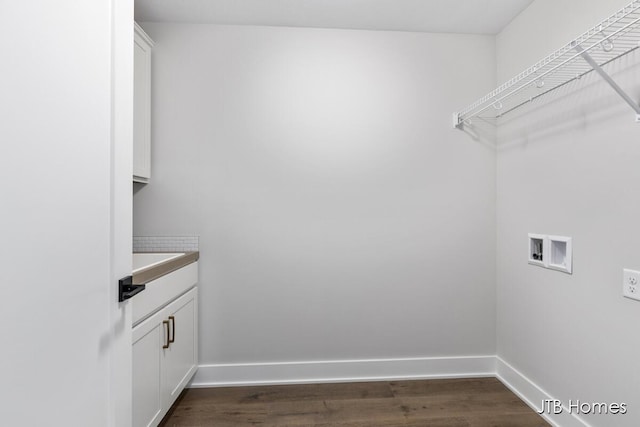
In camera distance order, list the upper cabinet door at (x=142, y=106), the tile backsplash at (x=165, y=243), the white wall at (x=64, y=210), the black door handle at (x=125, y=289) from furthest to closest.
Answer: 1. the tile backsplash at (x=165, y=243)
2. the upper cabinet door at (x=142, y=106)
3. the black door handle at (x=125, y=289)
4. the white wall at (x=64, y=210)

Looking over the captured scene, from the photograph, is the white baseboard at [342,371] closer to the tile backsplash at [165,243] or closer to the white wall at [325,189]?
the white wall at [325,189]

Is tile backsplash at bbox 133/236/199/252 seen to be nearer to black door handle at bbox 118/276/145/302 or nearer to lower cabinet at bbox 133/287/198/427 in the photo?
lower cabinet at bbox 133/287/198/427

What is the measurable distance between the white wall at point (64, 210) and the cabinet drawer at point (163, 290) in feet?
1.67

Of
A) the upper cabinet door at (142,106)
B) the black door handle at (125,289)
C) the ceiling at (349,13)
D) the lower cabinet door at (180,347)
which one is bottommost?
the lower cabinet door at (180,347)

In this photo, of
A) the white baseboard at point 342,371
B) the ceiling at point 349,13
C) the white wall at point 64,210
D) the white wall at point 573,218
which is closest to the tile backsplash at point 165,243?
the white baseboard at point 342,371

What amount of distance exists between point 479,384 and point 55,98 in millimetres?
2686

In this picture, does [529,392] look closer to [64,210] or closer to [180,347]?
[180,347]

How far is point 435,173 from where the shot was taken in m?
2.49

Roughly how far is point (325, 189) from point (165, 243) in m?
1.14

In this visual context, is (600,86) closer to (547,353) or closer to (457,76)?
(457,76)

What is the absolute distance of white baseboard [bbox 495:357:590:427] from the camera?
179 centimetres

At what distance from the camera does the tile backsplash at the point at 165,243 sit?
2348mm

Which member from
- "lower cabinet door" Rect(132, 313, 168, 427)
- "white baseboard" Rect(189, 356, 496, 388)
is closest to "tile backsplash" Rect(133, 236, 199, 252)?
"lower cabinet door" Rect(132, 313, 168, 427)

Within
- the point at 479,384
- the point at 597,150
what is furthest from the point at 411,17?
the point at 479,384
